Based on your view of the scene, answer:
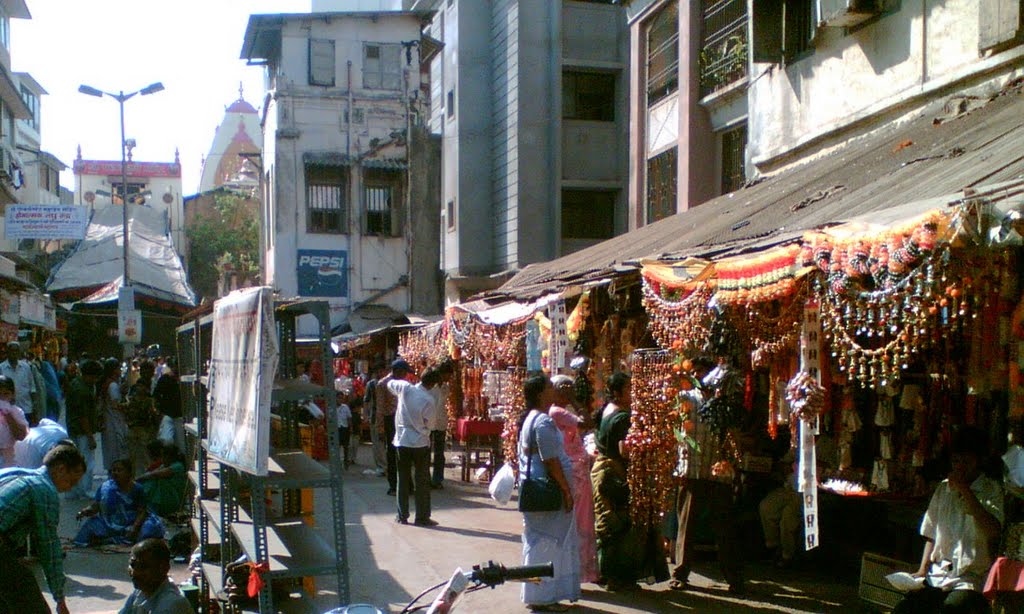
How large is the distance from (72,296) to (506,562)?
2609 cm

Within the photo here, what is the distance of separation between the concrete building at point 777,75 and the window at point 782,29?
1 cm

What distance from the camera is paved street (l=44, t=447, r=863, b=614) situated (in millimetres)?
7277

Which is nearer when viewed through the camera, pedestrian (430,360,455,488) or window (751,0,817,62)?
window (751,0,817,62)

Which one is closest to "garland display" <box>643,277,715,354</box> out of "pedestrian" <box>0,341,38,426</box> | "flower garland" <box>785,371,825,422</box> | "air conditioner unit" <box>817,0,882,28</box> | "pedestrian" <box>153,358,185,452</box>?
"flower garland" <box>785,371,825,422</box>

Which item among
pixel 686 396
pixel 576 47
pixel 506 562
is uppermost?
pixel 576 47

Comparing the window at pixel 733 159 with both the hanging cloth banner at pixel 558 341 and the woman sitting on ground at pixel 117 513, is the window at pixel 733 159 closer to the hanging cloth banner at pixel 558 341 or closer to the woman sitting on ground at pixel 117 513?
the hanging cloth banner at pixel 558 341

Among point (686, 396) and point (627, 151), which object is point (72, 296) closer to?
point (627, 151)

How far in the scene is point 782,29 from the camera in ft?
38.5

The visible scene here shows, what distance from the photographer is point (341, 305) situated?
96.6ft

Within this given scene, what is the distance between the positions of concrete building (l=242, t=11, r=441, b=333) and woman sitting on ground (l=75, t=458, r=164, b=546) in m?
19.4

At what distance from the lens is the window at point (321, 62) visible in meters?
29.2

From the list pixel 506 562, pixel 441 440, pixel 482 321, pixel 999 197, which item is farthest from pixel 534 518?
pixel 441 440

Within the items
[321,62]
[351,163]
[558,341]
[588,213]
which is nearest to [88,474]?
[558,341]

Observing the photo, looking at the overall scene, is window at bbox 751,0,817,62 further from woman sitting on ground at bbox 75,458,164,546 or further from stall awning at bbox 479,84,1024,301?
woman sitting on ground at bbox 75,458,164,546
